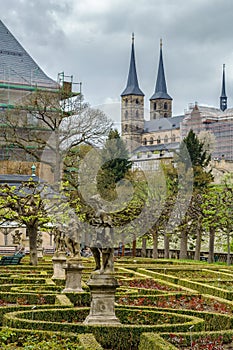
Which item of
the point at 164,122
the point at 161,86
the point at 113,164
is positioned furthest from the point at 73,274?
the point at 161,86

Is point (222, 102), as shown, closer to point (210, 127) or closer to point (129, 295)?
point (210, 127)

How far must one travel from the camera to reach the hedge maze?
947 cm

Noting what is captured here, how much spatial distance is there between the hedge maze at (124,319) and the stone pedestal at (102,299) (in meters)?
0.34

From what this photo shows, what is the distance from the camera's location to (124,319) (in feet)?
39.7

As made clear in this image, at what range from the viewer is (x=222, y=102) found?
12275 centimetres

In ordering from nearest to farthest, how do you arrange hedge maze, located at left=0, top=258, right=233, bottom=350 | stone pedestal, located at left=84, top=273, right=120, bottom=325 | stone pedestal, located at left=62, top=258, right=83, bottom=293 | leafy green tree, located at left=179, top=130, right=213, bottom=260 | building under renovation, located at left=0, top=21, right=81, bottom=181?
hedge maze, located at left=0, top=258, right=233, bottom=350 → stone pedestal, located at left=84, top=273, right=120, bottom=325 → stone pedestal, located at left=62, top=258, right=83, bottom=293 → leafy green tree, located at left=179, top=130, right=213, bottom=260 → building under renovation, located at left=0, top=21, right=81, bottom=181

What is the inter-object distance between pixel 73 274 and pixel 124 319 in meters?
3.42

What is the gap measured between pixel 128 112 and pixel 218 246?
8674cm

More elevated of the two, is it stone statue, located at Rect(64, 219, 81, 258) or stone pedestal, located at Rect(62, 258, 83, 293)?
stone statue, located at Rect(64, 219, 81, 258)

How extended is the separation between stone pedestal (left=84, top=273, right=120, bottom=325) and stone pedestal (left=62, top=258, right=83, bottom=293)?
12.8 ft

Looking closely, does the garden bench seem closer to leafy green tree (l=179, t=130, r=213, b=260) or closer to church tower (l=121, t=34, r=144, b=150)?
leafy green tree (l=179, t=130, r=213, b=260)

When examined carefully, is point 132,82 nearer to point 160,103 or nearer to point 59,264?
point 160,103

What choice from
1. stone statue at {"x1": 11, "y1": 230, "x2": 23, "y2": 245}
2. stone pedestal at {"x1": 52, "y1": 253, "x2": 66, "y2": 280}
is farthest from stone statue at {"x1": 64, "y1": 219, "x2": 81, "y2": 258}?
stone statue at {"x1": 11, "y1": 230, "x2": 23, "y2": 245}

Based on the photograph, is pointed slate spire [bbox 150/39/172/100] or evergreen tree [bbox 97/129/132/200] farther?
pointed slate spire [bbox 150/39/172/100]
